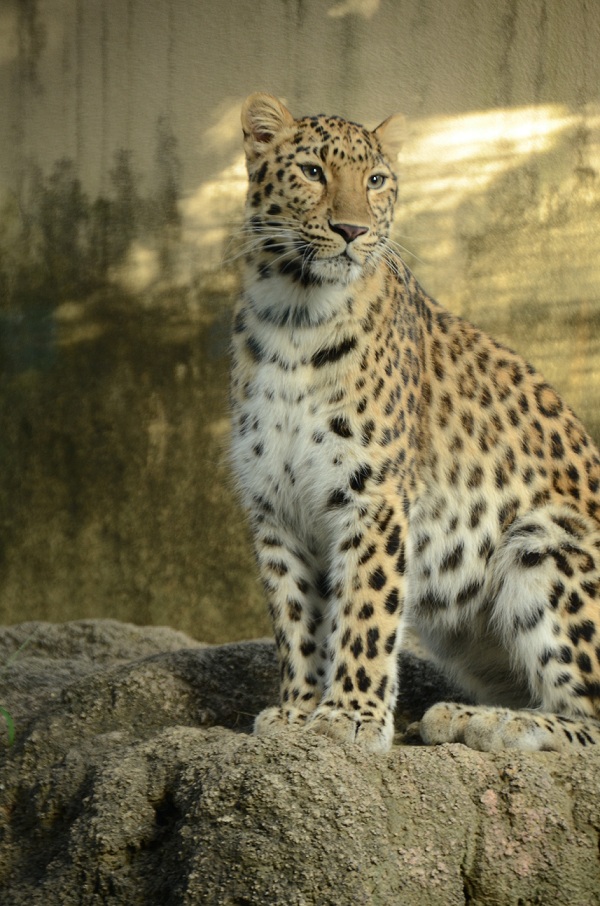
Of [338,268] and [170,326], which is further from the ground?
[338,268]

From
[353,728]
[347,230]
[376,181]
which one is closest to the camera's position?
[353,728]

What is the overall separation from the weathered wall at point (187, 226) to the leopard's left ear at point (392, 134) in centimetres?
299

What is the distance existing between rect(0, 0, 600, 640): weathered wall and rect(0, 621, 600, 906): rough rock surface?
3830 millimetres

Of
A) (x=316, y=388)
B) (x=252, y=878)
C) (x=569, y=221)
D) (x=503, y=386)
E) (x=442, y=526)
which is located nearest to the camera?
(x=252, y=878)

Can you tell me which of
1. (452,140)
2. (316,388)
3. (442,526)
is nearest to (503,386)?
(442,526)

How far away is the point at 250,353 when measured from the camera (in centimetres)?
502

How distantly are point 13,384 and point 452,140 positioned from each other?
3.58 meters

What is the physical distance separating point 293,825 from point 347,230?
2.20 m

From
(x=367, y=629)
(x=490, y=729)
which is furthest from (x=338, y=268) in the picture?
(x=490, y=729)

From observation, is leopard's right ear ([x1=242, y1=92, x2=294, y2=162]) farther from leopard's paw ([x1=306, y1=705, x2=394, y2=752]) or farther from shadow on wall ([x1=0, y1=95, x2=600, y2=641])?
shadow on wall ([x1=0, y1=95, x2=600, y2=641])

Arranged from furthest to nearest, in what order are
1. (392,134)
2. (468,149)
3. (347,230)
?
(468,149), (392,134), (347,230)

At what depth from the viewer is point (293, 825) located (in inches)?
150

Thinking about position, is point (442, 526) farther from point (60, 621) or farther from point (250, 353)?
point (60, 621)

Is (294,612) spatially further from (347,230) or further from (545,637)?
(347,230)
